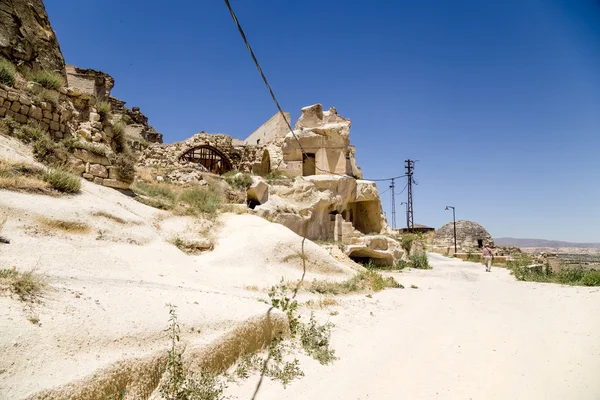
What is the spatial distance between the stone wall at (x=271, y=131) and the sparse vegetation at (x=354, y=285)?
15347 millimetres

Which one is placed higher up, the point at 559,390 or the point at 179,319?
the point at 179,319

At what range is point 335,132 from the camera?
18.9 meters

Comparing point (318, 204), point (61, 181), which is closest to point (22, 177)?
point (61, 181)

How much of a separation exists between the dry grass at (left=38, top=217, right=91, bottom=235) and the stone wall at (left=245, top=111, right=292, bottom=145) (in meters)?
18.1

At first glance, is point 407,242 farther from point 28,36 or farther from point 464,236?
point 28,36

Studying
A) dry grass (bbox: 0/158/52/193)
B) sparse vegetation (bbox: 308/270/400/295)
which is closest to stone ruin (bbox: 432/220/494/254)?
sparse vegetation (bbox: 308/270/400/295)

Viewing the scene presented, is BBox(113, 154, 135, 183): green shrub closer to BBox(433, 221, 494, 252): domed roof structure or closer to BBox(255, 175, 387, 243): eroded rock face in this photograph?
BBox(255, 175, 387, 243): eroded rock face

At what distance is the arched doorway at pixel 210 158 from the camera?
2140cm

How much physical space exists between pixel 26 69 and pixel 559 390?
13397 millimetres

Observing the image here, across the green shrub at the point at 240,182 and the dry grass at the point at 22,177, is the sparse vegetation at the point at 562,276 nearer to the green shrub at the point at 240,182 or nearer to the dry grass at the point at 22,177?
the green shrub at the point at 240,182

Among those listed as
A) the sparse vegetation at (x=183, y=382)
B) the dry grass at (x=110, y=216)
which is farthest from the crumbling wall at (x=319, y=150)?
the sparse vegetation at (x=183, y=382)

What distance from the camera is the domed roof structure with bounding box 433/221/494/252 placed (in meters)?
30.5

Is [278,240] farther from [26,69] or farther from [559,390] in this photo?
[26,69]

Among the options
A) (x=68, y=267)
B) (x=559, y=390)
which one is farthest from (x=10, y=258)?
(x=559, y=390)
